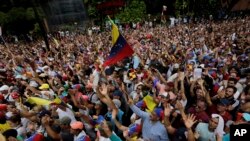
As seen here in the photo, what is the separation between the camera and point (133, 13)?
38438 millimetres

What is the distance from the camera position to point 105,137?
488 centimetres

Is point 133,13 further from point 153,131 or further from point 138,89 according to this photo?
point 153,131

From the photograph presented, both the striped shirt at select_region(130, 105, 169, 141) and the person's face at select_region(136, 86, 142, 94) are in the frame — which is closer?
the striped shirt at select_region(130, 105, 169, 141)

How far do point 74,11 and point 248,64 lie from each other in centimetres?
3592

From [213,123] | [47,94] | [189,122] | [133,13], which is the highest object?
[189,122]

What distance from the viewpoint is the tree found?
1501 inches

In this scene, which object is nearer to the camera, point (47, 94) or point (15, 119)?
point (15, 119)

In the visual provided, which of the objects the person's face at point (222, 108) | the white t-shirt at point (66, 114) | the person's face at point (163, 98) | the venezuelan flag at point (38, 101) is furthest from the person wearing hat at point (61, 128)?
the person's face at point (222, 108)

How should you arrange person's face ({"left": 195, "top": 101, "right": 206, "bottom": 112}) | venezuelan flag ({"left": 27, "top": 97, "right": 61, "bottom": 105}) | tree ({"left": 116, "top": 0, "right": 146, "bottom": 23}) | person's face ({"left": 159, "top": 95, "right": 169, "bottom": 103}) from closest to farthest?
person's face ({"left": 195, "top": 101, "right": 206, "bottom": 112}) → person's face ({"left": 159, "top": 95, "right": 169, "bottom": 103}) → venezuelan flag ({"left": 27, "top": 97, "right": 61, "bottom": 105}) → tree ({"left": 116, "top": 0, "right": 146, "bottom": 23})

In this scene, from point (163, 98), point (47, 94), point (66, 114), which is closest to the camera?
point (163, 98)

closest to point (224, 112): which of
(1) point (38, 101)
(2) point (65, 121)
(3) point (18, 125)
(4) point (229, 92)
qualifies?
(4) point (229, 92)

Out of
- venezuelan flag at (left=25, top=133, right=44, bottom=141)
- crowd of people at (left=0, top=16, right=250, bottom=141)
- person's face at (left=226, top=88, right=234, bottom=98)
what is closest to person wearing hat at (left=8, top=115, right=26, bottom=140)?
crowd of people at (left=0, top=16, right=250, bottom=141)

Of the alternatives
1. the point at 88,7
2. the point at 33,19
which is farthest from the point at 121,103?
the point at 88,7

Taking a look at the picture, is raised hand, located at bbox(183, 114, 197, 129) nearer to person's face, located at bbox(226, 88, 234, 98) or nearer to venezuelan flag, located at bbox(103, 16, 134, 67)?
person's face, located at bbox(226, 88, 234, 98)
